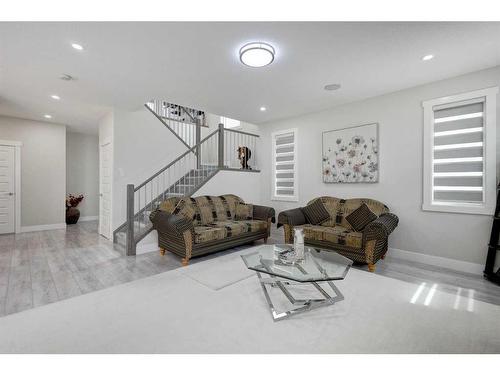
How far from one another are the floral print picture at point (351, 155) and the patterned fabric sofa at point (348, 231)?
0.46m

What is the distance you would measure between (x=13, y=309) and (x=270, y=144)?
15.5ft

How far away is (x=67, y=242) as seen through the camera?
4555mm

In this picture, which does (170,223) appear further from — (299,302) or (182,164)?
(182,164)

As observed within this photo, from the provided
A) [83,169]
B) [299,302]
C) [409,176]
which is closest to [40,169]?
[83,169]

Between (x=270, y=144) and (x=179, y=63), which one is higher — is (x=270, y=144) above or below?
below

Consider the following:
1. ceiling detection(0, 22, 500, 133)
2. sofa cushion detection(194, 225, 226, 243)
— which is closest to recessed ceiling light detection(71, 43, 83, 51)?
ceiling detection(0, 22, 500, 133)

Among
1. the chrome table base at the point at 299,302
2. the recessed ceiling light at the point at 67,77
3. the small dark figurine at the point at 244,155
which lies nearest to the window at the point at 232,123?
the small dark figurine at the point at 244,155

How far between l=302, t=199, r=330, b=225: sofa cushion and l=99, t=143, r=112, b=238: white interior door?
3.79 meters

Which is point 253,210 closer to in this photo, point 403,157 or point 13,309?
point 403,157

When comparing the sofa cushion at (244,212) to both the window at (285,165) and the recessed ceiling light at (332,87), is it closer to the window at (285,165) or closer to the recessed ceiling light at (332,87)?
the window at (285,165)

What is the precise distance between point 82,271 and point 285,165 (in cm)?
400

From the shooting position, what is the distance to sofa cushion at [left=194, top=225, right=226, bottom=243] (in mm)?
3408

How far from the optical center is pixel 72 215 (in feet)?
21.4
